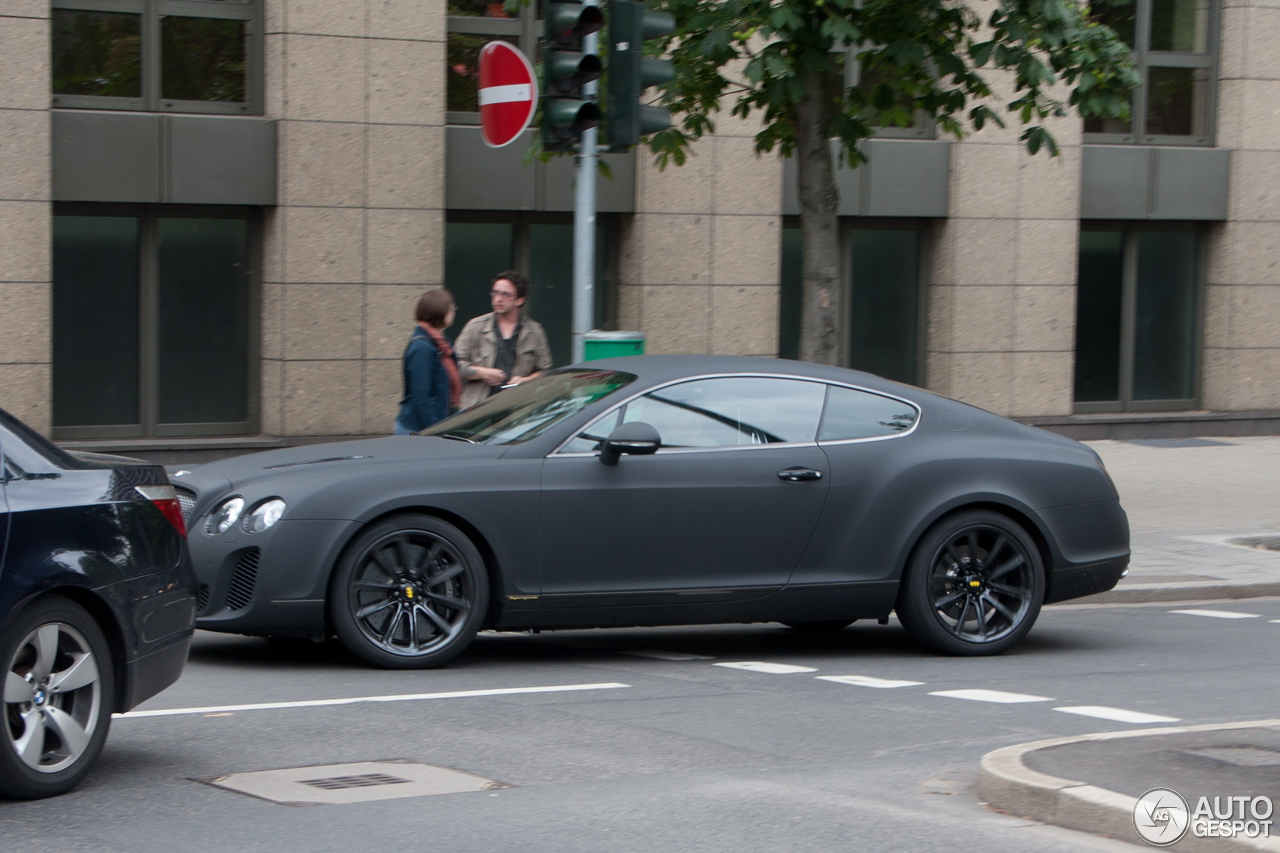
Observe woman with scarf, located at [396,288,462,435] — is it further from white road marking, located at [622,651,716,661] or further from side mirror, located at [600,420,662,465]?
side mirror, located at [600,420,662,465]

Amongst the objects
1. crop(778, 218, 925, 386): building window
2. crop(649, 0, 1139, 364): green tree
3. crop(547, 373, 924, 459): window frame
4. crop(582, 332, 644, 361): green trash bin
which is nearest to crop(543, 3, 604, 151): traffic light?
crop(582, 332, 644, 361): green trash bin

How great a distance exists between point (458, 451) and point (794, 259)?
11.2 meters

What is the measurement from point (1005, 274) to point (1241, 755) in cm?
1421

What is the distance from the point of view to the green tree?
11.9 meters

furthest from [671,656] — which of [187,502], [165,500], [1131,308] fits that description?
[1131,308]

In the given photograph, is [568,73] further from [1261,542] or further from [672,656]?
[1261,542]

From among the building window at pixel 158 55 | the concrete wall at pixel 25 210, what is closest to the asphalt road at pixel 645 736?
the concrete wall at pixel 25 210

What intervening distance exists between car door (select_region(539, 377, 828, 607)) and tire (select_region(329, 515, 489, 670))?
15.2 inches

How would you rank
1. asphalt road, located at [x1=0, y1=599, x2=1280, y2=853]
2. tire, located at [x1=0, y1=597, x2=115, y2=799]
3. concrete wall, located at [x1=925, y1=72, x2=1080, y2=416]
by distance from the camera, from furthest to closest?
concrete wall, located at [x1=925, y1=72, x2=1080, y2=416] < tire, located at [x1=0, y1=597, x2=115, y2=799] < asphalt road, located at [x1=0, y1=599, x2=1280, y2=853]

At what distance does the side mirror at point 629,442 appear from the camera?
8180 mm

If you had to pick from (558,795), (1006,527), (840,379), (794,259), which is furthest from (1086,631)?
(794,259)

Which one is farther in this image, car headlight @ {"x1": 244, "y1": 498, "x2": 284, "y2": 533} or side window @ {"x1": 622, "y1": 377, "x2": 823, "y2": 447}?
side window @ {"x1": 622, "y1": 377, "x2": 823, "y2": 447}

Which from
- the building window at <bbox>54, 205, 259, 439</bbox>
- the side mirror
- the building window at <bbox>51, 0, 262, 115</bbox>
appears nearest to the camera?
the side mirror

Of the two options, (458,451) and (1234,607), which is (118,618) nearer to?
(458,451)
